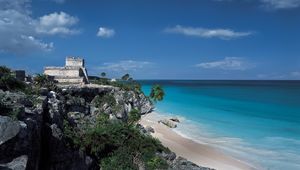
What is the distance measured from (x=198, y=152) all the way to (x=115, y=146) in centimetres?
1048

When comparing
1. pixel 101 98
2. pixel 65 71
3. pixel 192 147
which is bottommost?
→ pixel 192 147

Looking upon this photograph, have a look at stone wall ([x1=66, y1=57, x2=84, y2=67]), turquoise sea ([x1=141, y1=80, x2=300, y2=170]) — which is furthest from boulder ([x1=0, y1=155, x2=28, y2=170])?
stone wall ([x1=66, y1=57, x2=84, y2=67])

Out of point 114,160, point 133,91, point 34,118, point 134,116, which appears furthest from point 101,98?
point 34,118

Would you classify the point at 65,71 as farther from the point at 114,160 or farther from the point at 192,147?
the point at 114,160

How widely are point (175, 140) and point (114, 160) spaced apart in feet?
47.0

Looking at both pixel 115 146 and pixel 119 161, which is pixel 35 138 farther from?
pixel 115 146

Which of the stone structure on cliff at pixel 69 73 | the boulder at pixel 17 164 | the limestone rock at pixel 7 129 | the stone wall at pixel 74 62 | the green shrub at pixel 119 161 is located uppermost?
the stone wall at pixel 74 62

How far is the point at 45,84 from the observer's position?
27.6m

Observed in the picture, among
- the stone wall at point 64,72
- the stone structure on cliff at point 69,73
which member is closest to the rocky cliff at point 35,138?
the stone structure on cliff at point 69,73

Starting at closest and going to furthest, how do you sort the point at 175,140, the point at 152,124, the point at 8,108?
the point at 8,108, the point at 175,140, the point at 152,124

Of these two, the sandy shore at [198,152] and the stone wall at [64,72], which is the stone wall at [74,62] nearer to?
the stone wall at [64,72]

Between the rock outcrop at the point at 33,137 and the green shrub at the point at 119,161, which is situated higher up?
the rock outcrop at the point at 33,137

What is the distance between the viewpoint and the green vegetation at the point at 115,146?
17641 millimetres

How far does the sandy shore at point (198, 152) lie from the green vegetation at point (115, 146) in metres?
6.31
